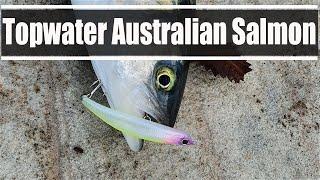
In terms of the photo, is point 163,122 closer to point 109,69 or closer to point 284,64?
point 109,69

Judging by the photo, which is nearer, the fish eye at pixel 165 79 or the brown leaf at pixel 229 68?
the fish eye at pixel 165 79

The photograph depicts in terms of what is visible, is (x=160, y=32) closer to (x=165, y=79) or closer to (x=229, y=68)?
(x=165, y=79)

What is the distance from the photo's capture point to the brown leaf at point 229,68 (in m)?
3.19

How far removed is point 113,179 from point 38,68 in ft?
2.15

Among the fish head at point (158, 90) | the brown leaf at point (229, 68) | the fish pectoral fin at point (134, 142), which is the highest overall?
the fish head at point (158, 90)

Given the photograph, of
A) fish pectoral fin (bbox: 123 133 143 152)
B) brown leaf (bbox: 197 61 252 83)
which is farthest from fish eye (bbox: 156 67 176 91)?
brown leaf (bbox: 197 61 252 83)

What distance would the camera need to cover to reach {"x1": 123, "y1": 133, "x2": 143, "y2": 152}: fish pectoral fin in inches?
115

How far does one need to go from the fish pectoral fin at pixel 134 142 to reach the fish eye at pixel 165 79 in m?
0.32

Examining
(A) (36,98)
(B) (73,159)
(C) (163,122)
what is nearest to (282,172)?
(C) (163,122)

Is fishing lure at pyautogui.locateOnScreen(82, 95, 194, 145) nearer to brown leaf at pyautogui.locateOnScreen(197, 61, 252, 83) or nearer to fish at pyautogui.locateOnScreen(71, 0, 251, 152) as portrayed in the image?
fish at pyautogui.locateOnScreen(71, 0, 251, 152)

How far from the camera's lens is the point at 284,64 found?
11.0ft

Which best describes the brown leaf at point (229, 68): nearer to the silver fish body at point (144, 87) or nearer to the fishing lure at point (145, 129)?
the silver fish body at point (144, 87)

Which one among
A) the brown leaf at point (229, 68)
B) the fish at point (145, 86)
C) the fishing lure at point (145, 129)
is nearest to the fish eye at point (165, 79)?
the fish at point (145, 86)

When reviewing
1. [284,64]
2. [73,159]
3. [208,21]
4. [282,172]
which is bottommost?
[282,172]
